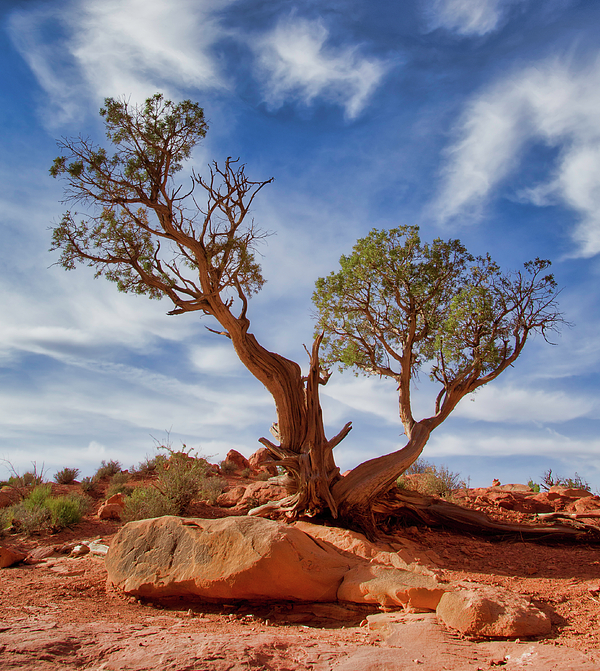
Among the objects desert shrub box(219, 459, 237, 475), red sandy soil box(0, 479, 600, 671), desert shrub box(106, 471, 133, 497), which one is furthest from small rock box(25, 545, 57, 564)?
desert shrub box(219, 459, 237, 475)

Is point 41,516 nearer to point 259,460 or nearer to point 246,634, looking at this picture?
point 246,634

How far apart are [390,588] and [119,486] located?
1310cm

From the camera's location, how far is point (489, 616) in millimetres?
4855

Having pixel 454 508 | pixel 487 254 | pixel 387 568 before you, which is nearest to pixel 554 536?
pixel 454 508

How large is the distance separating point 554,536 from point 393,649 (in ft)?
29.8

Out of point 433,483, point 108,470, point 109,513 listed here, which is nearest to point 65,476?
point 108,470

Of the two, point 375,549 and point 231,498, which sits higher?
point 231,498

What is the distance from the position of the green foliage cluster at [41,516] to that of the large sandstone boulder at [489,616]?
9.84 m

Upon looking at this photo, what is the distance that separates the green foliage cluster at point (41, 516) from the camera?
37.6ft

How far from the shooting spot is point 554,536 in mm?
11484

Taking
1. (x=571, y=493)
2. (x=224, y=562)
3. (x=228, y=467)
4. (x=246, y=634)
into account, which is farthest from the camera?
(x=228, y=467)

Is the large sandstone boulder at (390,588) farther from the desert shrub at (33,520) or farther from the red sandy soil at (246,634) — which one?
the desert shrub at (33,520)

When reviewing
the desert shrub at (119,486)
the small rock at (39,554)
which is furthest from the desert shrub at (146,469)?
the small rock at (39,554)

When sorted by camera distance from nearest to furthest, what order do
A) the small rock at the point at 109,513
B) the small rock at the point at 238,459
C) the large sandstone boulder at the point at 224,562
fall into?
the large sandstone boulder at the point at 224,562, the small rock at the point at 109,513, the small rock at the point at 238,459
